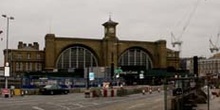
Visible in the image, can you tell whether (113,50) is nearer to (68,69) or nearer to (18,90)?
(68,69)

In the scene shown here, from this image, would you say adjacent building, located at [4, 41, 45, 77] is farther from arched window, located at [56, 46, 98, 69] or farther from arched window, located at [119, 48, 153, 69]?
arched window, located at [119, 48, 153, 69]

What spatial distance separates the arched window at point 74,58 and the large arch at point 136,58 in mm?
10910

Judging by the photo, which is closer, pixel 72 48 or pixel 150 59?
pixel 72 48

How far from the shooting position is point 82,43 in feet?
508

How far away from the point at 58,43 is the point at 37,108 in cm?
11830

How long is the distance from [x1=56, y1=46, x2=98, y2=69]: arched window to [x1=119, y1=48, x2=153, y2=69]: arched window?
36.0ft

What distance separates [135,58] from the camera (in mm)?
163625

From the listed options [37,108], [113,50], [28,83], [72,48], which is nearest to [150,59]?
[113,50]

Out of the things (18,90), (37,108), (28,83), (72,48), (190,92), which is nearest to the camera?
(190,92)

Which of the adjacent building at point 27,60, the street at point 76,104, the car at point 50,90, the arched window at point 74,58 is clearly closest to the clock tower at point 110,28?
the arched window at point 74,58

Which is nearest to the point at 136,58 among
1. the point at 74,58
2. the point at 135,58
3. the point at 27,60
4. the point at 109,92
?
the point at 135,58

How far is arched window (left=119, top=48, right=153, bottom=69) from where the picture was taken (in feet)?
531

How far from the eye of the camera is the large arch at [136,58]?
16175 centimetres

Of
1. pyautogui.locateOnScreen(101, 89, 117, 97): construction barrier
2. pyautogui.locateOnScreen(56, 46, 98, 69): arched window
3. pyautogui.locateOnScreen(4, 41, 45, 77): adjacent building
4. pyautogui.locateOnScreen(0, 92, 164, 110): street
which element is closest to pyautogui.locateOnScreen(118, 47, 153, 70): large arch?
pyautogui.locateOnScreen(56, 46, 98, 69): arched window
